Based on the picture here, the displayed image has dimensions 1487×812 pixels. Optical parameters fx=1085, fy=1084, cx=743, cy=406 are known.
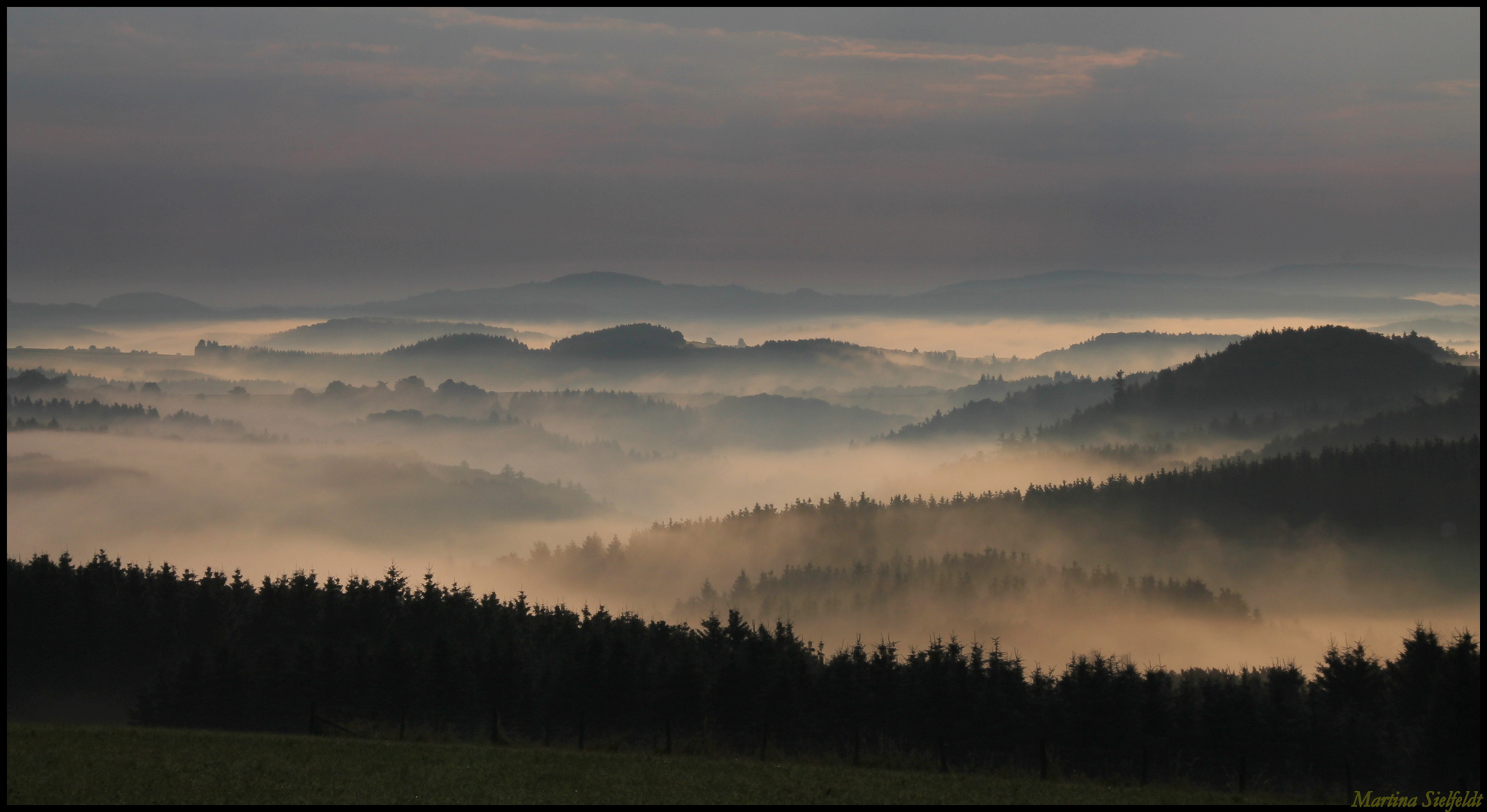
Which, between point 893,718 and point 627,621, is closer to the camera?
point 893,718

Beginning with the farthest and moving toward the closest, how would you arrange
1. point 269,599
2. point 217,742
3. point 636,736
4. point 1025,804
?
point 269,599, point 636,736, point 217,742, point 1025,804

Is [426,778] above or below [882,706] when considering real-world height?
Answer: above

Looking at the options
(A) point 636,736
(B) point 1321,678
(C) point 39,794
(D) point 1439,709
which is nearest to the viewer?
(C) point 39,794

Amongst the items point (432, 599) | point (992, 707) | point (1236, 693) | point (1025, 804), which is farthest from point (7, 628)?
point (1236, 693)

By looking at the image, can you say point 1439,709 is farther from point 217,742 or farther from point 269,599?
point 269,599

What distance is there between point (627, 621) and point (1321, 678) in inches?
3059

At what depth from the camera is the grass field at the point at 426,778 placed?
2264 inches

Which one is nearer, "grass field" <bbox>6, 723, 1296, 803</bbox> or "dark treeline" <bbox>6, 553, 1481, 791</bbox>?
"grass field" <bbox>6, 723, 1296, 803</bbox>

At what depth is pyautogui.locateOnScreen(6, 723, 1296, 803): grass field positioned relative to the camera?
5750 cm

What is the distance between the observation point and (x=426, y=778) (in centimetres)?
6141

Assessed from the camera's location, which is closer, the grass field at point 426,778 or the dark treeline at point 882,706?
the grass field at point 426,778

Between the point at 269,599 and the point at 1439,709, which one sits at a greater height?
A: the point at 269,599

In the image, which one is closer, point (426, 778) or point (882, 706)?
point (426, 778)

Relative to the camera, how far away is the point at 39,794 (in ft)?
182
